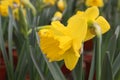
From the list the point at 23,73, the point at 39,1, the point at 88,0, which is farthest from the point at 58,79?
the point at 39,1

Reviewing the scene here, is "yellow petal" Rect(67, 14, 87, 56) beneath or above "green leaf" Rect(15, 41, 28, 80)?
above

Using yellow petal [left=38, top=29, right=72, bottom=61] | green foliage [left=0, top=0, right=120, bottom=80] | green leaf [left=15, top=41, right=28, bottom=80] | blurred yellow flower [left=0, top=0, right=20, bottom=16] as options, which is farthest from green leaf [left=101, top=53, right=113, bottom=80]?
blurred yellow flower [left=0, top=0, right=20, bottom=16]

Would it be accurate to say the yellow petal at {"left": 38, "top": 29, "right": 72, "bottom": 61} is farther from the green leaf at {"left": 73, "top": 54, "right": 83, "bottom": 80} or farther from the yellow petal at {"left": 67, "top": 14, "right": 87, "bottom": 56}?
the green leaf at {"left": 73, "top": 54, "right": 83, "bottom": 80}

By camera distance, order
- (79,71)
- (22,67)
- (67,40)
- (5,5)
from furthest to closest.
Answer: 1. (5,5)
2. (22,67)
3. (79,71)
4. (67,40)

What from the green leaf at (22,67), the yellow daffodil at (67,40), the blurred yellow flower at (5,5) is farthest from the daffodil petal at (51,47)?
the blurred yellow flower at (5,5)

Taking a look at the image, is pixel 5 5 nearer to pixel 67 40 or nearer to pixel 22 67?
pixel 22 67

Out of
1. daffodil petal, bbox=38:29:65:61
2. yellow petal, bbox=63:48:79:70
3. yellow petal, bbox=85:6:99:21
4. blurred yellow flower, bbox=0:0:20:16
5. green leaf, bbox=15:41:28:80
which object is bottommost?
green leaf, bbox=15:41:28:80

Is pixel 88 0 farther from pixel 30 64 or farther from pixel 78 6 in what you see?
pixel 30 64

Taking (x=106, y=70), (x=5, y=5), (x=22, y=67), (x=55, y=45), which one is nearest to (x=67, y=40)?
(x=55, y=45)

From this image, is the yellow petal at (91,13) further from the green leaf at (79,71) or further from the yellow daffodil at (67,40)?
the green leaf at (79,71)

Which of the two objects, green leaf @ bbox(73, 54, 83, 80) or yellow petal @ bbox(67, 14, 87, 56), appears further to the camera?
green leaf @ bbox(73, 54, 83, 80)
